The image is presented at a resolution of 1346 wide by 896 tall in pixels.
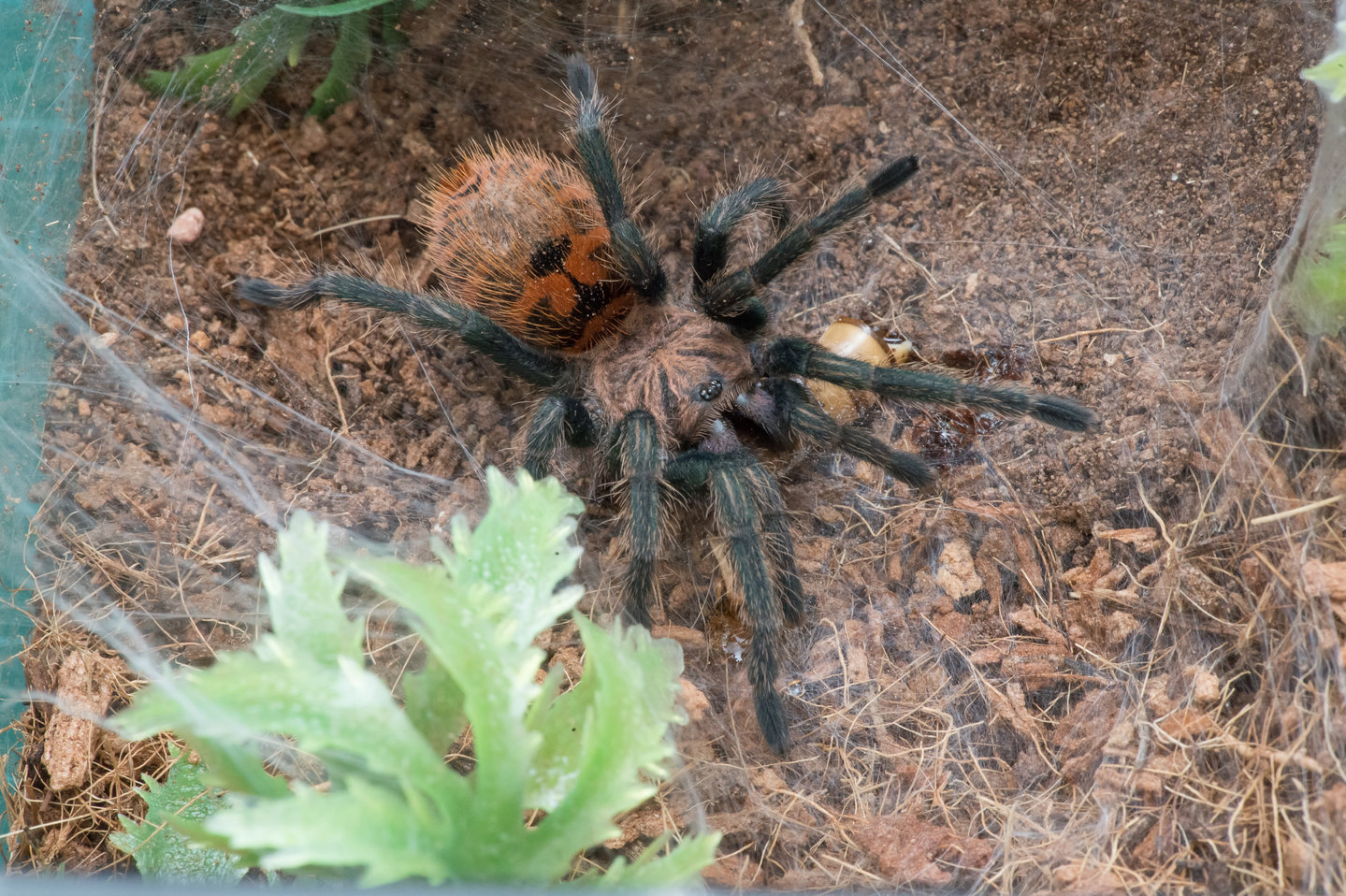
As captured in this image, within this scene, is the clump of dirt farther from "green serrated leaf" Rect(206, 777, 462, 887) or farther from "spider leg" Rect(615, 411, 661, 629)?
"green serrated leaf" Rect(206, 777, 462, 887)

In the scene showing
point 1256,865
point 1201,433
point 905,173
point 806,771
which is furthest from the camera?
point 905,173

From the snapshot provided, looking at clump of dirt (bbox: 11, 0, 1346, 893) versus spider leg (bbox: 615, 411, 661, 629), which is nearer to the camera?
clump of dirt (bbox: 11, 0, 1346, 893)

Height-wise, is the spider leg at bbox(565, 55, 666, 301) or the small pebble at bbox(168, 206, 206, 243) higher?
the spider leg at bbox(565, 55, 666, 301)

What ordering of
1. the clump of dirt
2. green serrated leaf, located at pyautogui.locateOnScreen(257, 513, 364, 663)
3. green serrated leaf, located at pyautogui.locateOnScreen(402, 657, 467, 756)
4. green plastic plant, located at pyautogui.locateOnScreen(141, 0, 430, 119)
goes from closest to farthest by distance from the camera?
green serrated leaf, located at pyautogui.locateOnScreen(257, 513, 364, 663) < green serrated leaf, located at pyautogui.locateOnScreen(402, 657, 467, 756) < the clump of dirt < green plastic plant, located at pyautogui.locateOnScreen(141, 0, 430, 119)

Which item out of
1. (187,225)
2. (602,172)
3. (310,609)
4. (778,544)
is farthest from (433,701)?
(187,225)

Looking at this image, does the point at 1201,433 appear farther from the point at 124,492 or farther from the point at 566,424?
the point at 124,492

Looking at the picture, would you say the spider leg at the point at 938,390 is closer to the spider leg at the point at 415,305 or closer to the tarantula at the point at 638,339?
the tarantula at the point at 638,339

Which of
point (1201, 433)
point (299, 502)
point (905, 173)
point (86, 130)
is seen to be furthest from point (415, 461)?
point (1201, 433)

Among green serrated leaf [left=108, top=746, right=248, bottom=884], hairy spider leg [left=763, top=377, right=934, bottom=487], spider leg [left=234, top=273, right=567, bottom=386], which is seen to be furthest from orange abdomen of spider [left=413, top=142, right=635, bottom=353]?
green serrated leaf [left=108, top=746, right=248, bottom=884]
